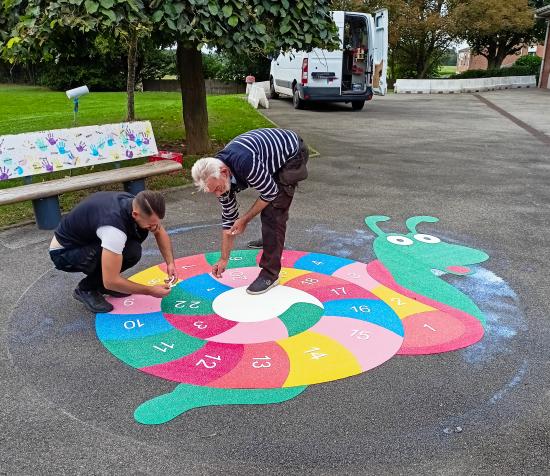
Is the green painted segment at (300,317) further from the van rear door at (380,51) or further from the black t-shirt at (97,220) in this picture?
the van rear door at (380,51)

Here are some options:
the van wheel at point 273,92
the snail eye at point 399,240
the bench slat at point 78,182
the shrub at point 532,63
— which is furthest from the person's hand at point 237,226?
the shrub at point 532,63

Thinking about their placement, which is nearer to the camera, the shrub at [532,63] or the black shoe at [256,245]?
the black shoe at [256,245]

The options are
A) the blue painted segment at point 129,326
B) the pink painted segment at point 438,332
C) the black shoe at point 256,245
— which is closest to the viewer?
the pink painted segment at point 438,332

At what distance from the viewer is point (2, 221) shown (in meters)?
6.07

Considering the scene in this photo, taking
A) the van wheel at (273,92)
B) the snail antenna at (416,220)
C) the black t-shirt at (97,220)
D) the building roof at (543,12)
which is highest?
the building roof at (543,12)

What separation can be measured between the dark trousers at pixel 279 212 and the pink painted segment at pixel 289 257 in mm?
544

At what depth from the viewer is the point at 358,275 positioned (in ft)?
15.6

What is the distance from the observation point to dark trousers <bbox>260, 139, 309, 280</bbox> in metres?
4.05

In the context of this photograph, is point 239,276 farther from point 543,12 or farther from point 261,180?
point 543,12

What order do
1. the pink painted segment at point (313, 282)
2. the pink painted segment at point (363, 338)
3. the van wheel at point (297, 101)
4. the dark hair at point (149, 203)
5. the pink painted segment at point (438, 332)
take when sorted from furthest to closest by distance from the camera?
1. the van wheel at point (297, 101)
2. the pink painted segment at point (313, 282)
3. the pink painted segment at point (438, 332)
4. the pink painted segment at point (363, 338)
5. the dark hair at point (149, 203)

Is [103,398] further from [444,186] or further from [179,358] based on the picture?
[444,186]

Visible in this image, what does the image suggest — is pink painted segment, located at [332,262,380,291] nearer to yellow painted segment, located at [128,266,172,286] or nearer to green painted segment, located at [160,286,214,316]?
green painted segment, located at [160,286,214,316]

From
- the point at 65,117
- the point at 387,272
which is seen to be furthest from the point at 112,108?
the point at 387,272

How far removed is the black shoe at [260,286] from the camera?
434cm
